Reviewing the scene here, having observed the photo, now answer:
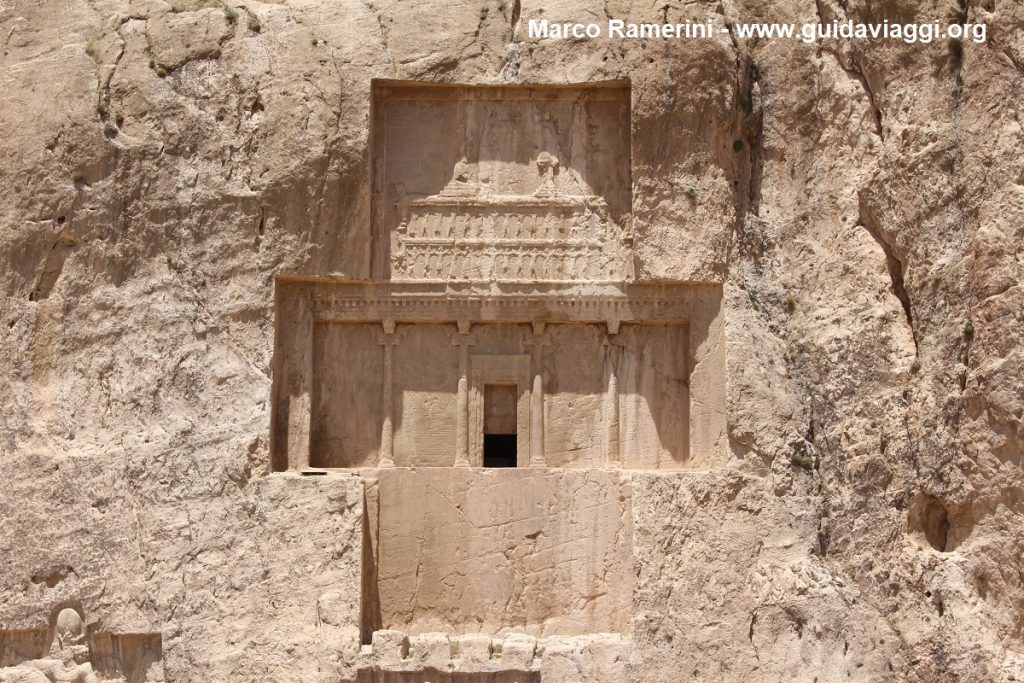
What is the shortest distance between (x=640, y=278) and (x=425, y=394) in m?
2.29

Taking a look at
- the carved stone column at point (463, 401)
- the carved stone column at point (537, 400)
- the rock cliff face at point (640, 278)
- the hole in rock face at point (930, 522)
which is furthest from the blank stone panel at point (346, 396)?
the hole in rock face at point (930, 522)

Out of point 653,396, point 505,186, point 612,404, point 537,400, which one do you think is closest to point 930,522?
point 653,396

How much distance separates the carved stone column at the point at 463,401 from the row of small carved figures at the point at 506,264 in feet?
1.70

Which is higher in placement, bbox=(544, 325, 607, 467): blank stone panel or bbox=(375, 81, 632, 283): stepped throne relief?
bbox=(375, 81, 632, 283): stepped throne relief

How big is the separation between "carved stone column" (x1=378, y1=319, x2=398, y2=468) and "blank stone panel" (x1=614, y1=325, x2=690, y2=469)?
2.12 m

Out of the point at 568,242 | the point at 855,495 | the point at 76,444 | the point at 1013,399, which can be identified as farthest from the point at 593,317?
the point at 76,444

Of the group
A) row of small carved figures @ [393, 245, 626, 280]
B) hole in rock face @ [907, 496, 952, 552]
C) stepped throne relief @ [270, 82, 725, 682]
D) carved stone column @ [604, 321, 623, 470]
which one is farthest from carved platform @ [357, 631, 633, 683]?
row of small carved figures @ [393, 245, 626, 280]

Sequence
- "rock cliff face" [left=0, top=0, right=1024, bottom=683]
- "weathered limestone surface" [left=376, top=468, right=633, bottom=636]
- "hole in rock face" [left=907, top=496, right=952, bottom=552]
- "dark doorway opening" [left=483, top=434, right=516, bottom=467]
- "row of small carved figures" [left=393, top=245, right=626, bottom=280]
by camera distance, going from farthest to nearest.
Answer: "dark doorway opening" [left=483, top=434, right=516, bottom=467] → "row of small carved figures" [left=393, top=245, right=626, bottom=280] → "weathered limestone surface" [left=376, top=468, right=633, bottom=636] → "hole in rock face" [left=907, top=496, right=952, bottom=552] → "rock cliff face" [left=0, top=0, right=1024, bottom=683]

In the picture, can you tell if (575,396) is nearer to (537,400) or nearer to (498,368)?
(537,400)

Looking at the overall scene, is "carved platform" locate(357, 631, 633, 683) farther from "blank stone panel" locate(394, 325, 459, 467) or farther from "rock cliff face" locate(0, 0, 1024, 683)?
"blank stone panel" locate(394, 325, 459, 467)

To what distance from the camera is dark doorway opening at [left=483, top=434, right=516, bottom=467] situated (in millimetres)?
13648

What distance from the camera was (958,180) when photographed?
41.2ft

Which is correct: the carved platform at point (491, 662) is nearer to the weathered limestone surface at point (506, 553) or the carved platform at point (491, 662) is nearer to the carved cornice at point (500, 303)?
the weathered limestone surface at point (506, 553)

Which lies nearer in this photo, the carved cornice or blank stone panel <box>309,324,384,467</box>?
the carved cornice
